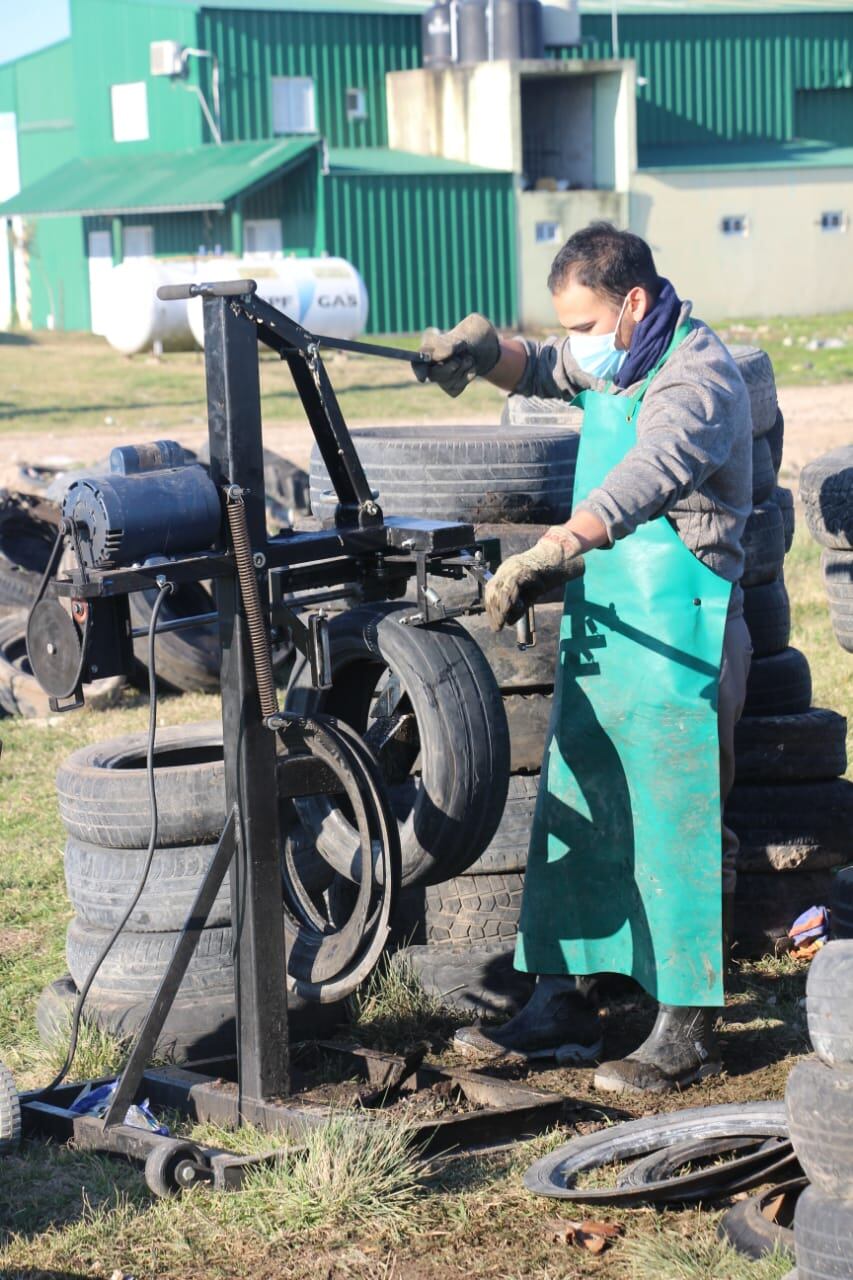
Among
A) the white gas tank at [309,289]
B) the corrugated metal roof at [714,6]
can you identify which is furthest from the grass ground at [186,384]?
the corrugated metal roof at [714,6]

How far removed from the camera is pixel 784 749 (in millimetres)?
5387


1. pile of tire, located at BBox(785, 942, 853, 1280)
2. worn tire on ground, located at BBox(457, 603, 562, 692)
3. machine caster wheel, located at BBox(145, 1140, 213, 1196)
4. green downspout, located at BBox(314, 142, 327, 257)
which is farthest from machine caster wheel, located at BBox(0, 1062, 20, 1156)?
green downspout, located at BBox(314, 142, 327, 257)

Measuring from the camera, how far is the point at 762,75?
39969 mm

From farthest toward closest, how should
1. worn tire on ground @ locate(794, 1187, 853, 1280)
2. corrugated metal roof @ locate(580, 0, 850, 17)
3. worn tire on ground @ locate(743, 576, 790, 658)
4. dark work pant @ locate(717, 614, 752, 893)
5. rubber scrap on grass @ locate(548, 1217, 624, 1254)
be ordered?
corrugated metal roof @ locate(580, 0, 850, 17), worn tire on ground @ locate(743, 576, 790, 658), dark work pant @ locate(717, 614, 752, 893), rubber scrap on grass @ locate(548, 1217, 624, 1254), worn tire on ground @ locate(794, 1187, 853, 1280)

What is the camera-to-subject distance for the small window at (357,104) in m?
36.6

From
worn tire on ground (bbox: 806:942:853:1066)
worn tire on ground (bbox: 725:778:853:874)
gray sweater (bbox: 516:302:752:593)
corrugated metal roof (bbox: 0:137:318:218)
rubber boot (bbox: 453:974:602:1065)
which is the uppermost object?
corrugated metal roof (bbox: 0:137:318:218)

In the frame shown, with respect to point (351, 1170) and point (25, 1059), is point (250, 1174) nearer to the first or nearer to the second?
point (351, 1170)

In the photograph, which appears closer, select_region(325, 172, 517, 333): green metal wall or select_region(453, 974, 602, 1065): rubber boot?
select_region(453, 974, 602, 1065): rubber boot

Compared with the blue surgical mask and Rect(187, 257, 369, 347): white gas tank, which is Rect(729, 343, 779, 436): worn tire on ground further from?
Rect(187, 257, 369, 347): white gas tank

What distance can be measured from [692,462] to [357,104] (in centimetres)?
3453

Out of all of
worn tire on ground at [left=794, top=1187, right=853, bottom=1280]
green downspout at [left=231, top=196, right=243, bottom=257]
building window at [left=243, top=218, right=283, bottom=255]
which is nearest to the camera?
worn tire on ground at [left=794, top=1187, right=853, bottom=1280]

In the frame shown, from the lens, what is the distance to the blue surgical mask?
4.44m

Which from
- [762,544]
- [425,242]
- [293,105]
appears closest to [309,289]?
[425,242]

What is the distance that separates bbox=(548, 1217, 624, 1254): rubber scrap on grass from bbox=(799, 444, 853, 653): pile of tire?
9.91ft
